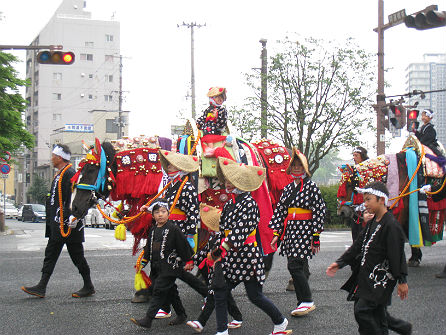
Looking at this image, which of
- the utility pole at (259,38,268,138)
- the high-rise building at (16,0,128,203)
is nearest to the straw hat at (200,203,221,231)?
the utility pole at (259,38,268,138)

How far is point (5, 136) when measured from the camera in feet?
80.6

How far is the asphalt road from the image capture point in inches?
233

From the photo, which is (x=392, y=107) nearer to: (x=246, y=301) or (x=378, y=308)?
(x=246, y=301)

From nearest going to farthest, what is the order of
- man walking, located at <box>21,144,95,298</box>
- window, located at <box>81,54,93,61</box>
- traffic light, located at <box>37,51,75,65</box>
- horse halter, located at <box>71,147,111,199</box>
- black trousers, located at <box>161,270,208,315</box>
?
black trousers, located at <box>161,270,208,315</box>, horse halter, located at <box>71,147,111,199</box>, man walking, located at <box>21,144,95,298</box>, traffic light, located at <box>37,51,75,65</box>, window, located at <box>81,54,93,61</box>

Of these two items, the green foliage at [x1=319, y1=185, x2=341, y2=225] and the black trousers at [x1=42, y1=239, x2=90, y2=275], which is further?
the green foliage at [x1=319, y1=185, x2=341, y2=225]

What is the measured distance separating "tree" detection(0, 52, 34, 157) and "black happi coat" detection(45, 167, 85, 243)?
17.1 metres

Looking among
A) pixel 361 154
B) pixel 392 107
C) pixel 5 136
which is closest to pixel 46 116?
pixel 5 136

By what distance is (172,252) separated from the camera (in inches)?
233

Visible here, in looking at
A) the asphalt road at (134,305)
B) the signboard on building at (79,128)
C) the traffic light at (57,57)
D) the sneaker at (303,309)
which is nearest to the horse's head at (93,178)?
the asphalt road at (134,305)

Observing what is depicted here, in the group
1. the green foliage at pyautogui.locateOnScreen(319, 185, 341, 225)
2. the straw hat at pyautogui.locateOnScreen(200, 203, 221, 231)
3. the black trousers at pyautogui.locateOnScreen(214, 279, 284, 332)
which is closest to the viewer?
the black trousers at pyautogui.locateOnScreen(214, 279, 284, 332)

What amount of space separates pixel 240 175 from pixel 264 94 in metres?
19.5

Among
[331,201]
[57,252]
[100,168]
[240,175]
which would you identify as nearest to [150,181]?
[100,168]

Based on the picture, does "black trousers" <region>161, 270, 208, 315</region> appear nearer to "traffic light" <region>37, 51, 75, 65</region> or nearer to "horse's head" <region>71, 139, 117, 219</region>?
"horse's head" <region>71, 139, 117, 219</region>

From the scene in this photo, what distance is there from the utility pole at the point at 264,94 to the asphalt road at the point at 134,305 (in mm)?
14092
